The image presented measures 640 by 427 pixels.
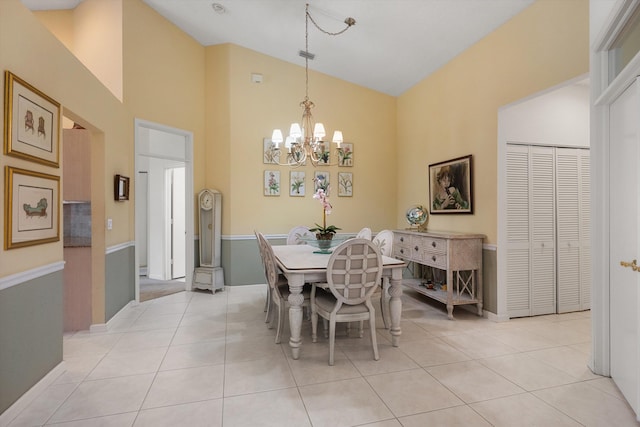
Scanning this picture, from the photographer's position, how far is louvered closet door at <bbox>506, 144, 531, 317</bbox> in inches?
140

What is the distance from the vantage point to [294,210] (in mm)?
5215

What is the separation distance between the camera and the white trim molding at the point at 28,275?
186cm

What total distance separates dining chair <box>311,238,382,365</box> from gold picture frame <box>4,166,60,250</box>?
6.45ft

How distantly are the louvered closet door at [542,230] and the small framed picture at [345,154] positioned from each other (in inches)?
102

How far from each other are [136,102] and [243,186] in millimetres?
1733

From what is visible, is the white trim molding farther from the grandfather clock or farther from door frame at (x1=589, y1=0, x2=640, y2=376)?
door frame at (x1=589, y1=0, x2=640, y2=376)

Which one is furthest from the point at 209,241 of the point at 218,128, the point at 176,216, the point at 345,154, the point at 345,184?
the point at 345,154

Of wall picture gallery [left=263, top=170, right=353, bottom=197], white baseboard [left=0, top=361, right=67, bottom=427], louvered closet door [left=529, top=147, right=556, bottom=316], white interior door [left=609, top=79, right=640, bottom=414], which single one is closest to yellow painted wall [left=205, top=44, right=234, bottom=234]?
wall picture gallery [left=263, top=170, right=353, bottom=197]

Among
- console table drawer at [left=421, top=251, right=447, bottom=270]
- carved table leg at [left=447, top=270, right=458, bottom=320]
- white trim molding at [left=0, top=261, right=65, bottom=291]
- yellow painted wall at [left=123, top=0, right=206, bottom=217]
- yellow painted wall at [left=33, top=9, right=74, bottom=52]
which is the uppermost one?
yellow painted wall at [left=33, top=9, right=74, bottom=52]

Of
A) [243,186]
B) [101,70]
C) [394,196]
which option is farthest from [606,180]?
[101,70]

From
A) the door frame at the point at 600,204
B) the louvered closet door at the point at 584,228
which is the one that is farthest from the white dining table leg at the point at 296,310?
the louvered closet door at the point at 584,228

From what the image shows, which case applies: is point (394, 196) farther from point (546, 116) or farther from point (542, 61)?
point (542, 61)

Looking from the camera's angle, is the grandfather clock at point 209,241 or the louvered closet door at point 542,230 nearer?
the louvered closet door at point 542,230

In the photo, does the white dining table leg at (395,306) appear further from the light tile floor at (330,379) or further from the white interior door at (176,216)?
the white interior door at (176,216)
